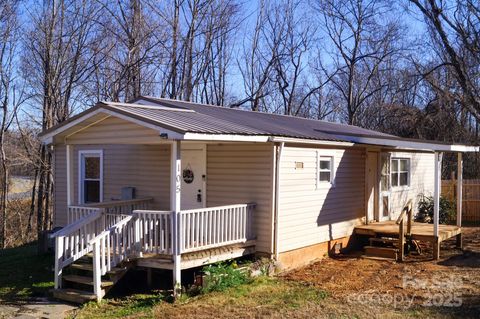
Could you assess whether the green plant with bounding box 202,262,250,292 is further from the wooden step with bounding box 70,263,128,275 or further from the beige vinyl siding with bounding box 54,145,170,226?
the beige vinyl siding with bounding box 54,145,170,226

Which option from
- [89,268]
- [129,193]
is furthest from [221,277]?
[129,193]

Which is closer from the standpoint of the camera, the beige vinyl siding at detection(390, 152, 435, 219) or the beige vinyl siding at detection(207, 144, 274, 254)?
the beige vinyl siding at detection(207, 144, 274, 254)

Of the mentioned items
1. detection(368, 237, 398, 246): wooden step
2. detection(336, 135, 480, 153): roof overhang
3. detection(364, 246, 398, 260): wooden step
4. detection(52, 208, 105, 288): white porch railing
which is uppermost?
detection(336, 135, 480, 153): roof overhang

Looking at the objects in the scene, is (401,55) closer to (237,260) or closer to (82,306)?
(237,260)

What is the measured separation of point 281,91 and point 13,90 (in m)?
15.7

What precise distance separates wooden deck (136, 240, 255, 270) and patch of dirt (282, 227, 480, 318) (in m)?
1.12

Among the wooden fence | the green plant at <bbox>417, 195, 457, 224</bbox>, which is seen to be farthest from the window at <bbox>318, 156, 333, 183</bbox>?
the wooden fence

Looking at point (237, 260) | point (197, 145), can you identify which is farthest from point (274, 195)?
point (197, 145)

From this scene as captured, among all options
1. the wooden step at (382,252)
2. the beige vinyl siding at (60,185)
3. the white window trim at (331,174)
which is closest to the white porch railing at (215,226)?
the white window trim at (331,174)

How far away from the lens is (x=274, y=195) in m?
10.2

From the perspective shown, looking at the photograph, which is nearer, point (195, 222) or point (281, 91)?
point (195, 222)

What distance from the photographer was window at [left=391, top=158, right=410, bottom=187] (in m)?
15.5

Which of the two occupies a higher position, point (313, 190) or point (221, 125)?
point (221, 125)

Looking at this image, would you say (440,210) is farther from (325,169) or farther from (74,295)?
(74,295)
